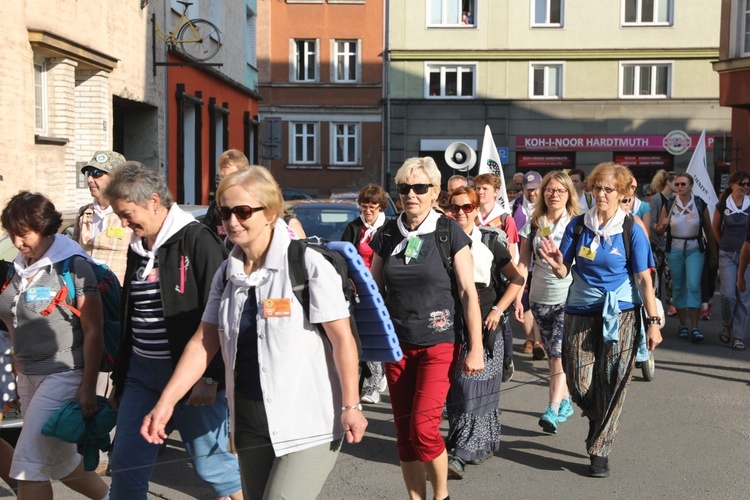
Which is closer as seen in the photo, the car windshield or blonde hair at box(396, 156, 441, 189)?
blonde hair at box(396, 156, 441, 189)

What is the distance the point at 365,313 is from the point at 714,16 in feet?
125

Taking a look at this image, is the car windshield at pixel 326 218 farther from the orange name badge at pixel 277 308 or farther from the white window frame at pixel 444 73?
the white window frame at pixel 444 73

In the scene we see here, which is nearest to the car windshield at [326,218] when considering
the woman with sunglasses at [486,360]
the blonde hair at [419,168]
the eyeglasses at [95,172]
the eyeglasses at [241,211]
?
the woman with sunglasses at [486,360]

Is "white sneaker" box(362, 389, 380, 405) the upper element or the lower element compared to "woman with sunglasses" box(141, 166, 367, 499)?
lower

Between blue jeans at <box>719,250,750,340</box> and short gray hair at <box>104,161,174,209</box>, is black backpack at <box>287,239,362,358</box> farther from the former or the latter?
blue jeans at <box>719,250,750,340</box>

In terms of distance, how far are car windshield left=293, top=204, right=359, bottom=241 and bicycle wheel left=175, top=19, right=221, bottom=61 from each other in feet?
26.1

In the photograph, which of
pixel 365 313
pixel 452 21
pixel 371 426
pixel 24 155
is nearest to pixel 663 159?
pixel 452 21

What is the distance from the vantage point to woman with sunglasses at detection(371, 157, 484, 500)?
5.20 meters

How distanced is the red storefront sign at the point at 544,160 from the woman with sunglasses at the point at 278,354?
3584 centimetres

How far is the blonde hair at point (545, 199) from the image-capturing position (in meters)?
7.66

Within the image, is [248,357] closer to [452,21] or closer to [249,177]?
[249,177]

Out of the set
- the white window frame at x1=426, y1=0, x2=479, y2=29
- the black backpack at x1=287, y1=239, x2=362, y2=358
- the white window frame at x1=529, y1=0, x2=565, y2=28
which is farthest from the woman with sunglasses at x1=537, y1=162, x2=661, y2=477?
the white window frame at x1=529, y1=0, x2=565, y2=28

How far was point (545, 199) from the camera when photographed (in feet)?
25.7

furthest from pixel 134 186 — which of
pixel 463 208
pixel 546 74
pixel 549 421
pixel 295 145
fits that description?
pixel 295 145
